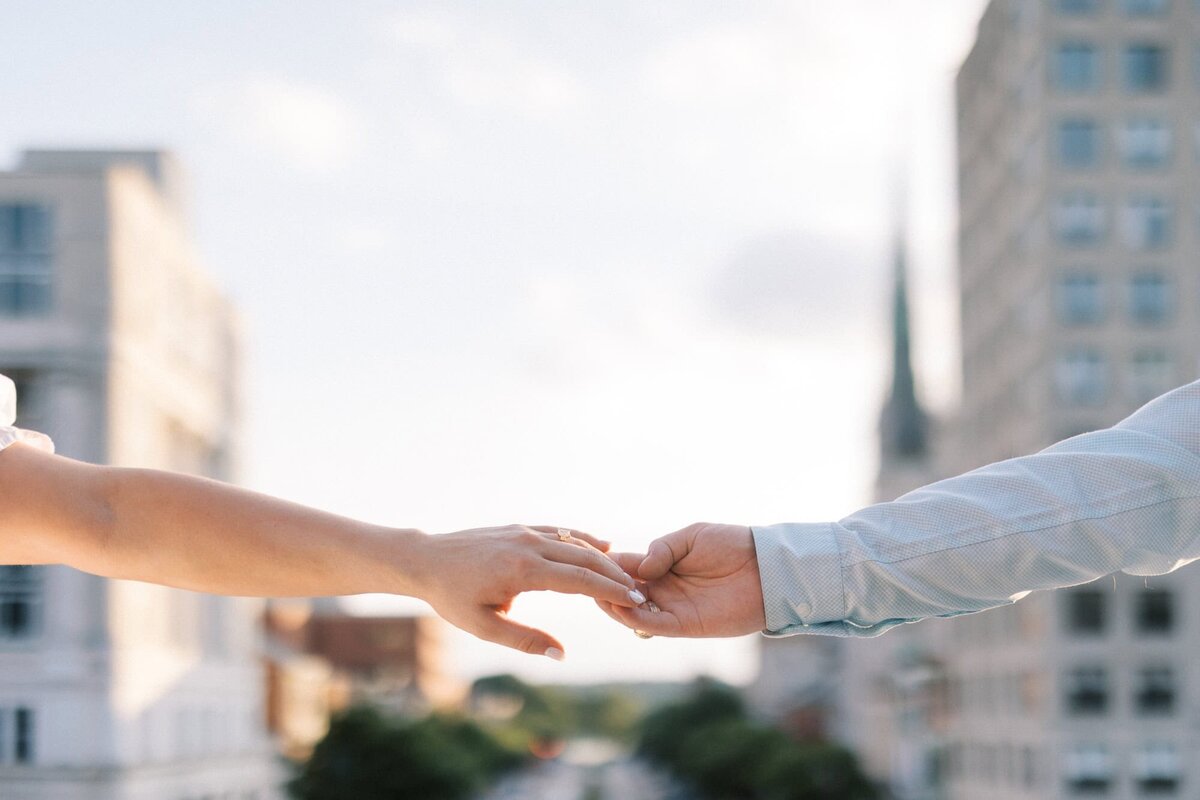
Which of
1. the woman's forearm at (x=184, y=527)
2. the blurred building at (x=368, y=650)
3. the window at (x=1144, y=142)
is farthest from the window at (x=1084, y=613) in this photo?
the blurred building at (x=368, y=650)

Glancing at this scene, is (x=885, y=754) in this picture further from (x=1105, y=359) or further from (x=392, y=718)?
(x=1105, y=359)

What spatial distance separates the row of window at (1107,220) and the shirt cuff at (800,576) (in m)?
55.7

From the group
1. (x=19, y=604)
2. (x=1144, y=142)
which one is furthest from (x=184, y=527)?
(x=1144, y=142)

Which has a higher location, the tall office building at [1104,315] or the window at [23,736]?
the tall office building at [1104,315]

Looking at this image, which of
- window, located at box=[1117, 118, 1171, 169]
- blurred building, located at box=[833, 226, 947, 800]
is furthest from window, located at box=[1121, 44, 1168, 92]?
blurred building, located at box=[833, 226, 947, 800]

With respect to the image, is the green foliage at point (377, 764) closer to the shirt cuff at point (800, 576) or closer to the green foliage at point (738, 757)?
the green foliage at point (738, 757)

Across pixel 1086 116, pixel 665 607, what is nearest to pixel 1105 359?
pixel 1086 116

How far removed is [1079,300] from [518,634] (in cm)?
5637

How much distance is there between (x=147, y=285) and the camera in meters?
57.9

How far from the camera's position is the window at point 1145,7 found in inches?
2232

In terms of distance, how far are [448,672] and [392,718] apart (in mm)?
100528

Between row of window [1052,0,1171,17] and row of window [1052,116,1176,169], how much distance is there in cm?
367

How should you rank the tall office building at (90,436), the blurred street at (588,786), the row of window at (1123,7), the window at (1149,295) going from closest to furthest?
the tall office building at (90,436) < the row of window at (1123,7) < the window at (1149,295) < the blurred street at (588,786)

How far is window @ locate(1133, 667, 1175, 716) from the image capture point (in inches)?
2178
